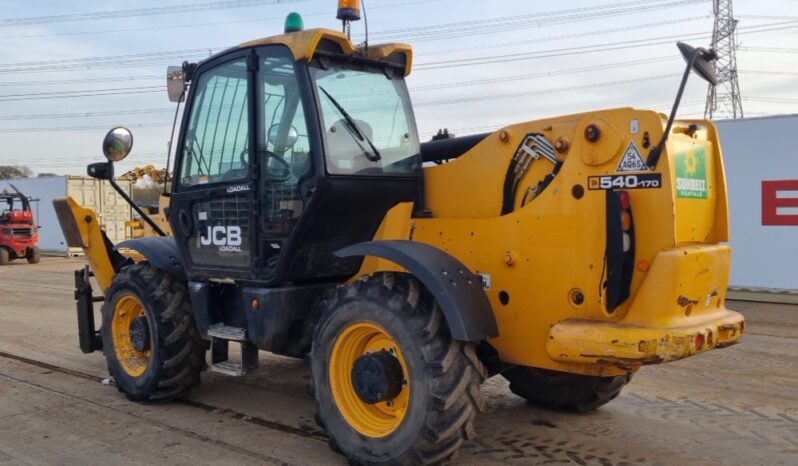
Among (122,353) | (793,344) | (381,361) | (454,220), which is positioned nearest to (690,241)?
(454,220)

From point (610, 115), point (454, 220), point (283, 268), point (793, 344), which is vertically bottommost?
point (793, 344)

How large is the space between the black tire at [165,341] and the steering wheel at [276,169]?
58.6 inches

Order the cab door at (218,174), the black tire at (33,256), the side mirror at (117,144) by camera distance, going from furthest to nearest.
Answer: the black tire at (33,256)
the side mirror at (117,144)
the cab door at (218,174)

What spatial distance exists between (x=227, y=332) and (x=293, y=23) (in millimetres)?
2224

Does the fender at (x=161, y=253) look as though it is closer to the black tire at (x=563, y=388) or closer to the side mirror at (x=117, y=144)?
the side mirror at (x=117, y=144)

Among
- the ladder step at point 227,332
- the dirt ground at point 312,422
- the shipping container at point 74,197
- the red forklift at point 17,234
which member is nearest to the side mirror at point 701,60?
the dirt ground at point 312,422

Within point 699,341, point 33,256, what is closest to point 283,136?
point 699,341

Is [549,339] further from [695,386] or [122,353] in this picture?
[122,353]

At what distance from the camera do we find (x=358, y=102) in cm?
512

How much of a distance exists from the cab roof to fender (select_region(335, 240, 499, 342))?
1375mm

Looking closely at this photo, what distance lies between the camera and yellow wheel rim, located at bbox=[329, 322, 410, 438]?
443 centimetres

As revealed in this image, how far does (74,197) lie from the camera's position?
2733cm

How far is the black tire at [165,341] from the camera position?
5.79 meters

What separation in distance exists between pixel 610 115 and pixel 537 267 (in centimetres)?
93
